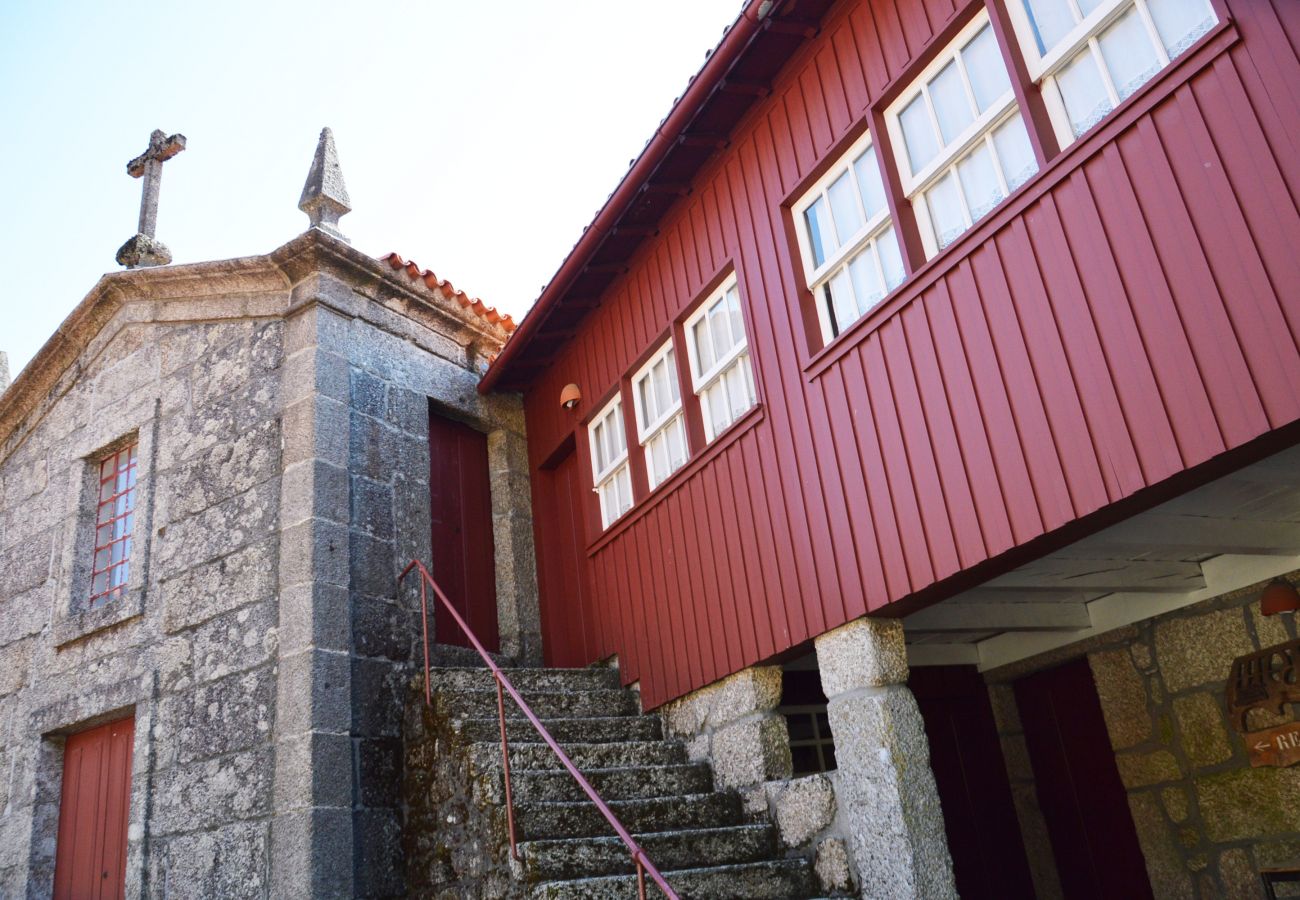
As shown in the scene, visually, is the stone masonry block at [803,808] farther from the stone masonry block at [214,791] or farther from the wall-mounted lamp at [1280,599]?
the stone masonry block at [214,791]

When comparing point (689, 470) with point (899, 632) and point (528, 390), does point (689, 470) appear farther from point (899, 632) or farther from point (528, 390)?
point (528, 390)

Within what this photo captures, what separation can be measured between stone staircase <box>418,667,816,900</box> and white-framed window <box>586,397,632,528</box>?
4.10 feet

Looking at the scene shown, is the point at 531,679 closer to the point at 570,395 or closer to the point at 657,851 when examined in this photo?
the point at 657,851

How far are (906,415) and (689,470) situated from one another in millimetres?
1748

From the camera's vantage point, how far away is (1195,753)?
551 centimetres

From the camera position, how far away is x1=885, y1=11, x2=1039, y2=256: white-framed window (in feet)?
13.3

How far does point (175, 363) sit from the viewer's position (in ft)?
23.8

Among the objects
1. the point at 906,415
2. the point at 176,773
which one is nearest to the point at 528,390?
the point at 176,773

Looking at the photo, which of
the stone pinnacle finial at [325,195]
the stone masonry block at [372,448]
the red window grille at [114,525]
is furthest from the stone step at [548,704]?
the stone pinnacle finial at [325,195]

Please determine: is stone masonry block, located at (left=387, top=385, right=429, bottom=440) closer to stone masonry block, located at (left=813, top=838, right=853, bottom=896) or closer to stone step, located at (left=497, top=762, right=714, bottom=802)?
stone step, located at (left=497, top=762, right=714, bottom=802)

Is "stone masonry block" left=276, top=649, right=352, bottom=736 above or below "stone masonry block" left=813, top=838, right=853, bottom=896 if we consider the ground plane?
above

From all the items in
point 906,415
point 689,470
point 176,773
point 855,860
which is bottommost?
point 855,860

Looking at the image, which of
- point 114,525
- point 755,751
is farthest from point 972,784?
point 114,525

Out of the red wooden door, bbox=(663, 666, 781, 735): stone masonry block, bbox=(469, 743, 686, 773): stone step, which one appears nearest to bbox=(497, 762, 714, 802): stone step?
bbox=(469, 743, 686, 773): stone step
